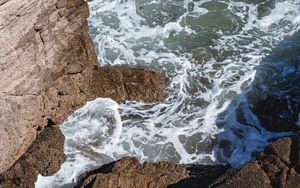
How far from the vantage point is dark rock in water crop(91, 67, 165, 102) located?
12.3 meters

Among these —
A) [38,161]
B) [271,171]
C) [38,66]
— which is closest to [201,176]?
[271,171]

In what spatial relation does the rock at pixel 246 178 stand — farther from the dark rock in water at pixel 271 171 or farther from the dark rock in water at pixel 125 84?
the dark rock in water at pixel 125 84

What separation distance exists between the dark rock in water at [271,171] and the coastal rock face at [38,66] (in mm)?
4819

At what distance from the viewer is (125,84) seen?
12.3 m

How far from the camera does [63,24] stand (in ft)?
36.2

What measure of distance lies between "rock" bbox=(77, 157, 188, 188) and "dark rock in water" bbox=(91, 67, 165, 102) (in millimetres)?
2773

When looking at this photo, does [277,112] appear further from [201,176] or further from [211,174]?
[201,176]

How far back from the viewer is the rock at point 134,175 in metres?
9.30

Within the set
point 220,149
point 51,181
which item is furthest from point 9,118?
point 220,149

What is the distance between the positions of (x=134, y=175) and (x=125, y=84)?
347cm

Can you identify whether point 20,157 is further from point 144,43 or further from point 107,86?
point 144,43

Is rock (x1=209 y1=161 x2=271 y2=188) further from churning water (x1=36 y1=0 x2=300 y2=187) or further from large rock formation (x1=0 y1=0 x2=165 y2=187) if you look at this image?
large rock formation (x1=0 y1=0 x2=165 y2=187)

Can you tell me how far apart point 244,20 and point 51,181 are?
8.71m

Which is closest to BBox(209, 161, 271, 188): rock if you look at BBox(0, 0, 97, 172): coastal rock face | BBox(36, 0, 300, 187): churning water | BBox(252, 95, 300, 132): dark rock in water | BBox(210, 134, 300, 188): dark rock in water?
BBox(210, 134, 300, 188): dark rock in water
